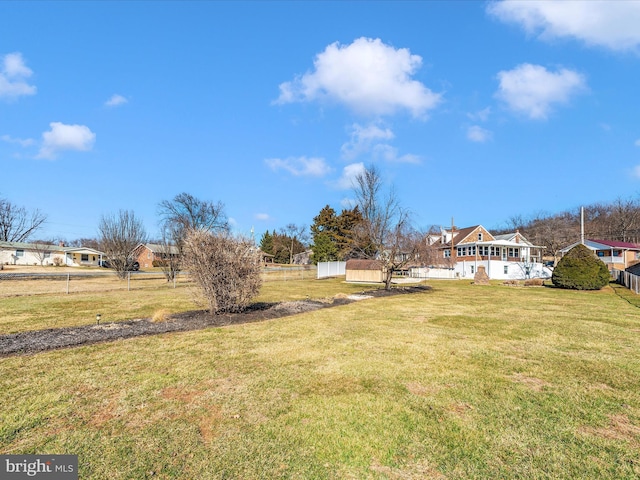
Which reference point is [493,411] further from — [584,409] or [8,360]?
[8,360]

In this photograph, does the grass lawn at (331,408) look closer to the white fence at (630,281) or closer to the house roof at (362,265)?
the white fence at (630,281)

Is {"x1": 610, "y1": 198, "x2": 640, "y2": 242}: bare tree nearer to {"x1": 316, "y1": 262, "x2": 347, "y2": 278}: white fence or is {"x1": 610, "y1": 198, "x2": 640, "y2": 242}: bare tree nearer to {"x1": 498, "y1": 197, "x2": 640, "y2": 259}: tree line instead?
{"x1": 498, "y1": 197, "x2": 640, "y2": 259}: tree line

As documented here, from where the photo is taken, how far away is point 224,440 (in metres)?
3.12

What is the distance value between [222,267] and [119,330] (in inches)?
122

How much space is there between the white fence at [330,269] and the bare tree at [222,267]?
2314 centimetres

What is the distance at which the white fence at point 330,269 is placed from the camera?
33969 mm

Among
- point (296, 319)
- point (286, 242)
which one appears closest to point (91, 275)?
point (296, 319)

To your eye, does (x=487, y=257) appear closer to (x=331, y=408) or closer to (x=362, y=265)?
(x=362, y=265)

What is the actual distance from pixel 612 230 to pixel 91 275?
8051cm

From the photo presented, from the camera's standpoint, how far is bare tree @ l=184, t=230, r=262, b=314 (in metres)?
9.90

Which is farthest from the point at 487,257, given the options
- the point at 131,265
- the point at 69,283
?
the point at 69,283

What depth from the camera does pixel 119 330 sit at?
813 centimetres

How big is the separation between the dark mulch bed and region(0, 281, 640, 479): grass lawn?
80 centimetres

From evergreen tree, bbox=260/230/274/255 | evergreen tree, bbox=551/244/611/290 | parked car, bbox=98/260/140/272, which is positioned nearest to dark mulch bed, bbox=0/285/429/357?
evergreen tree, bbox=551/244/611/290
